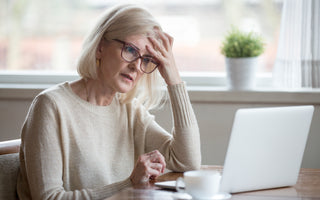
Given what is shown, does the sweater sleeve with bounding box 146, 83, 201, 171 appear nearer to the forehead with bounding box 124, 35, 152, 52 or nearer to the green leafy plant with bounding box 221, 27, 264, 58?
the forehead with bounding box 124, 35, 152, 52

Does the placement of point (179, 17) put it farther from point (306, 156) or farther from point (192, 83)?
point (306, 156)

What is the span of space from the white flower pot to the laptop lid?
1.18 metres

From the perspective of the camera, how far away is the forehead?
5.77 feet

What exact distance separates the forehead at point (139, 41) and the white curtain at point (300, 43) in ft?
3.70

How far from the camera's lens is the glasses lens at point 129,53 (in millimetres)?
1763

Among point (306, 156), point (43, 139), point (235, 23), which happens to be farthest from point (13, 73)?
point (306, 156)

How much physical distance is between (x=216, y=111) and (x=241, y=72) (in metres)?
0.25

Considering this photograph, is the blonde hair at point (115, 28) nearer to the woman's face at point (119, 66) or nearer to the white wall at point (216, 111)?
the woman's face at point (119, 66)

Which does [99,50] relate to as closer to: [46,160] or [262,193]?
[46,160]

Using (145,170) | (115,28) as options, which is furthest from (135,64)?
(145,170)

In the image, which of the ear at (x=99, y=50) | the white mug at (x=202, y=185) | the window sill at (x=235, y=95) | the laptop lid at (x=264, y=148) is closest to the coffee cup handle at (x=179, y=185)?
the white mug at (x=202, y=185)

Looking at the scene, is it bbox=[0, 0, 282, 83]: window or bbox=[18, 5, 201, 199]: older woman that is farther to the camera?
bbox=[0, 0, 282, 83]: window

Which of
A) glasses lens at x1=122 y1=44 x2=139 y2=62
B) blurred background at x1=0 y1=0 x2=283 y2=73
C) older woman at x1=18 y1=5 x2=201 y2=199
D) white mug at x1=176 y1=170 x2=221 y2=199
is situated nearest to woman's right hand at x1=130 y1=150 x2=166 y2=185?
older woman at x1=18 y1=5 x2=201 y2=199

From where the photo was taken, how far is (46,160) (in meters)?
1.56
